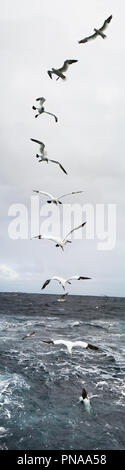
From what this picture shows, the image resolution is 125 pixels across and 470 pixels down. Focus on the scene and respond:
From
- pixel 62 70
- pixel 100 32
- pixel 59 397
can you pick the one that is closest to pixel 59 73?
pixel 62 70

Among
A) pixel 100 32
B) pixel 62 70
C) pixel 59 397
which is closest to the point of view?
pixel 100 32

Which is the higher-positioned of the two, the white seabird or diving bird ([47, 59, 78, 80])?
diving bird ([47, 59, 78, 80])

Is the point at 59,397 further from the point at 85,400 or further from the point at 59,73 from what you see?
the point at 59,73

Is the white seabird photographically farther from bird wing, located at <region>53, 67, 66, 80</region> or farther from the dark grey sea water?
bird wing, located at <region>53, 67, 66, 80</region>

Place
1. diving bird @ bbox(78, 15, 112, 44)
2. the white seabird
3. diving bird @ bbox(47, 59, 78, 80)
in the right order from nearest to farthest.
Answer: diving bird @ bbox(78, 15, 112, 44) → diving bird @ bbox(47, 59, 78, 80) → the white seabird

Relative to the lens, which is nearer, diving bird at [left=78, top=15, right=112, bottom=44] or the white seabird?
diving bird at [left=78, top=15, right=112, bottom=44]

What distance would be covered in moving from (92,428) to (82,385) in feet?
19.1

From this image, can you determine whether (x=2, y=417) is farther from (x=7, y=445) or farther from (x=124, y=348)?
(x=124, y=348)

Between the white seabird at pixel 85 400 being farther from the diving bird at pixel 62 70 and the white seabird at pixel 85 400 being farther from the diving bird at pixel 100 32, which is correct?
the diving bird at pixel 100 32

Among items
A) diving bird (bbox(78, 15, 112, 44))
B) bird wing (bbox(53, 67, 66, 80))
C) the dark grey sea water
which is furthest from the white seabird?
diving bird (bbox(78, 15, 112, 44))

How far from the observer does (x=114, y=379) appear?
22.8 meters

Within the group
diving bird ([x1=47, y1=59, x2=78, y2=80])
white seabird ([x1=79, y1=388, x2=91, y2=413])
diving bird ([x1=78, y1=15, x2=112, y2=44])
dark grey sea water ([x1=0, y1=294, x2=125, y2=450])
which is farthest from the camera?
white seabird ([x1=79, y1=388, x2=91, y2=413])

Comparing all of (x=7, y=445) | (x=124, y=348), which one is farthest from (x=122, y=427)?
(x=124, y=348)
